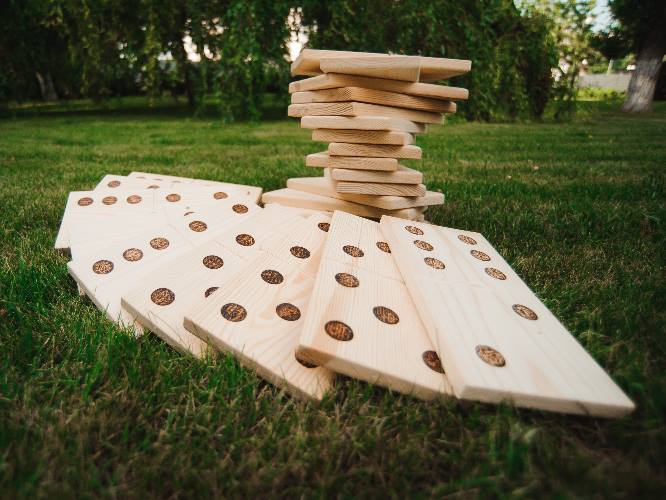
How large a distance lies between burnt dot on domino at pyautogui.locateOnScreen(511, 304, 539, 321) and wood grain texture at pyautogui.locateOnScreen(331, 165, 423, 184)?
900 millimetres

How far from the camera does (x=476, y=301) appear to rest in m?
1.18

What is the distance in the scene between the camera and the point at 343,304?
1.09 m

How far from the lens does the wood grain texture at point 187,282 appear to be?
3.69 feet

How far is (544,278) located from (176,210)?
5.09 feet

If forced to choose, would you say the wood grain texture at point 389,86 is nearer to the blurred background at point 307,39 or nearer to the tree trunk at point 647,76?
the blurred background at point 307,39

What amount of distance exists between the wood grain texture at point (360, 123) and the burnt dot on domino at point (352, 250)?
2.39ft

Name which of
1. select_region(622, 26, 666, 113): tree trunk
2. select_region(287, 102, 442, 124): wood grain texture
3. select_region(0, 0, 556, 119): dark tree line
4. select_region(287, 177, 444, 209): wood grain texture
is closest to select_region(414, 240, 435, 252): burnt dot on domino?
select_region(287, 177, 444, 209): wood grain texture

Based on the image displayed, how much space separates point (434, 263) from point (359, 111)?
874mm

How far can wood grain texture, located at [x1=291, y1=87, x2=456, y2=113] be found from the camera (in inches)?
74.4

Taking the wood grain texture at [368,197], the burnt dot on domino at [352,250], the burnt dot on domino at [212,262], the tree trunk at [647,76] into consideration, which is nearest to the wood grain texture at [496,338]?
the burnt dot on domino at [352,250]

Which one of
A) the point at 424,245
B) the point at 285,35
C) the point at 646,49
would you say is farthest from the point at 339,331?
the point at 646,49

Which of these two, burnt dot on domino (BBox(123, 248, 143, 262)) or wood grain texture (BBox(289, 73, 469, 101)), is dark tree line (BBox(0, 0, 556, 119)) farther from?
burnt dot on domino (BBox(123, 248, 143, 262))

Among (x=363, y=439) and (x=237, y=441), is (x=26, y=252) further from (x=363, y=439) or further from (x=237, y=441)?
(x=363, y=439)

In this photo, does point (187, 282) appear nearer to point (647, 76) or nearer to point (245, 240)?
point (245, 240)
